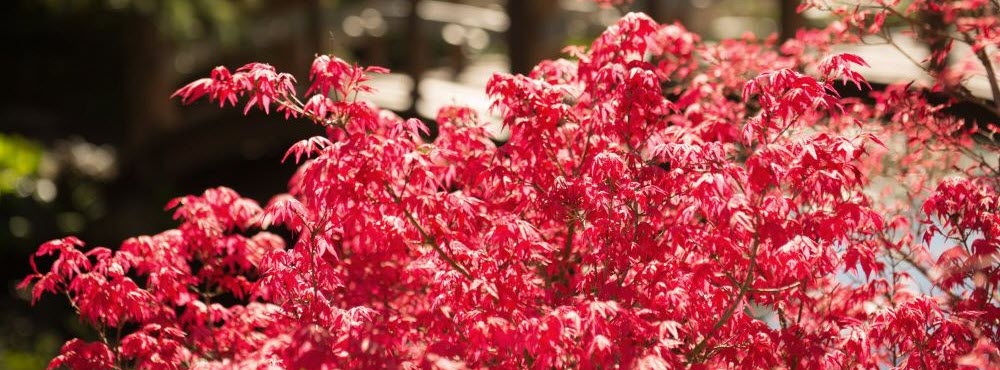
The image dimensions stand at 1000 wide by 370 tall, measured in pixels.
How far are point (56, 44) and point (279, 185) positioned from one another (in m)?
6.46

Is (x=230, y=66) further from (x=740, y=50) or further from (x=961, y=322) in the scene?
(x=961, y=322)

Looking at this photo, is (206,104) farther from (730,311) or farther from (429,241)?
(730,311)

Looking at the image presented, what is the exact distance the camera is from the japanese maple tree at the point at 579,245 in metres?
3.53

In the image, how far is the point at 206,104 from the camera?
39.7ft

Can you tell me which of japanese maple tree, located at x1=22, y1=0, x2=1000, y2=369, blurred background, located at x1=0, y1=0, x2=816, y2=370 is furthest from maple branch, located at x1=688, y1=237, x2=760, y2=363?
blurred background, located at x1=0, y1=0, x2=816, y2=370

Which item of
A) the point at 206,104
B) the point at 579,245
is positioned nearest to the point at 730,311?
the point at 579,245

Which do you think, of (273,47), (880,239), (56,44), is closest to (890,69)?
(880,239)

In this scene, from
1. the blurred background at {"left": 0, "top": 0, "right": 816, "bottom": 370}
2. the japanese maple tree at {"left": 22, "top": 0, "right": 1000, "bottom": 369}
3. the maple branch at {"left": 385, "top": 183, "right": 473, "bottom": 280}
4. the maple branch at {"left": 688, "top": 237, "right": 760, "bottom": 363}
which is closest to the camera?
the maple branch at {"left": 688, "top": 237, "right": 760, "bottom": 363}

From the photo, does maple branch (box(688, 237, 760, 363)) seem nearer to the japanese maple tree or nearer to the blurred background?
the japanese maple tree

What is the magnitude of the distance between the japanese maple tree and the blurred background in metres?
3.53

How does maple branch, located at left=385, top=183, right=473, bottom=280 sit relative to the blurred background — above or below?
above

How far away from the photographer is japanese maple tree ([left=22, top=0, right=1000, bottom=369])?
3.53 meters

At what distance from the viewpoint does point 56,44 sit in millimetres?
16938

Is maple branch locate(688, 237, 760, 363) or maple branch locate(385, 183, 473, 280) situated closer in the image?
maple branch locate(688, 237, 760, 363)
